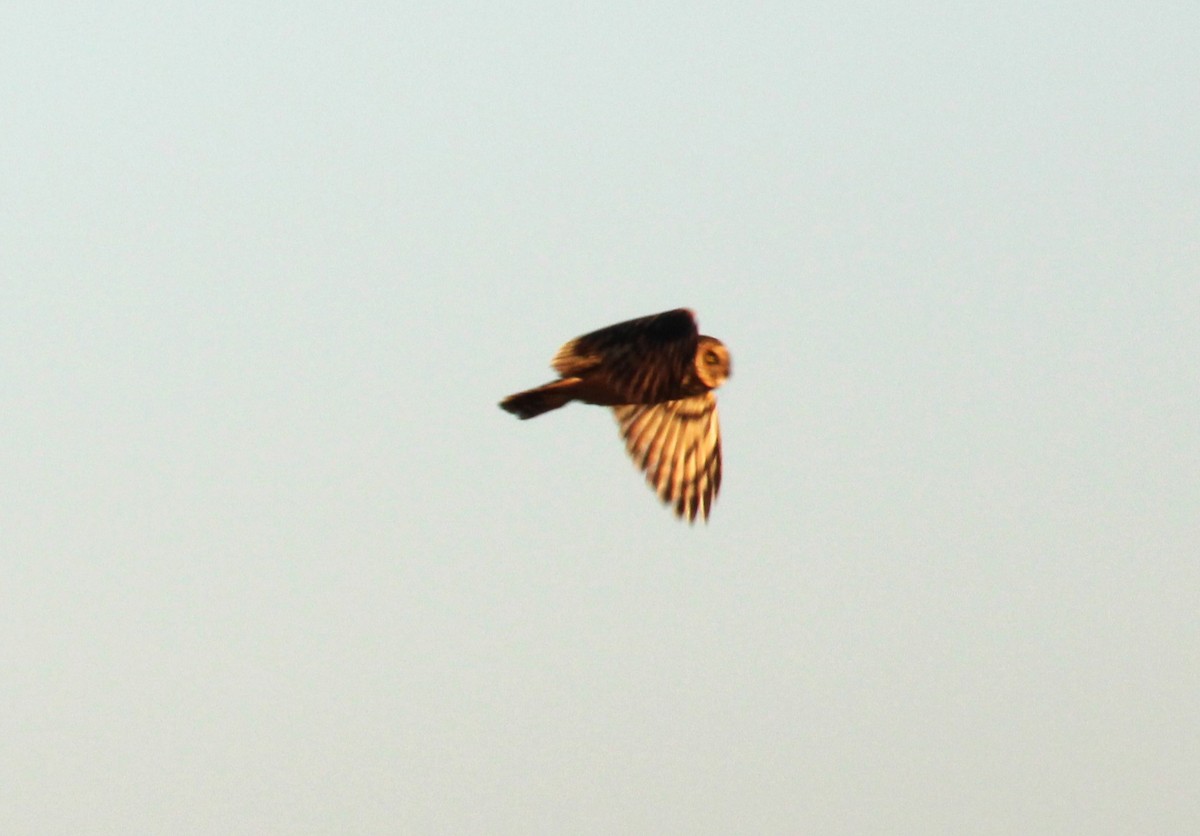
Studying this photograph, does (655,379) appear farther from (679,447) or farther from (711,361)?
(679,447)

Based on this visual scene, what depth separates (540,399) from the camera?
21.5 meters

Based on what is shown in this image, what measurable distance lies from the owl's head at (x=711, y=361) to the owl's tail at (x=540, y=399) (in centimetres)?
142

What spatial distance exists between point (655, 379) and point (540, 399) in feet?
4.12

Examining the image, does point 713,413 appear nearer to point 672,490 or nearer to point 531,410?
point 672,490

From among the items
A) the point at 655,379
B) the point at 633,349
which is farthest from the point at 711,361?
the point at 633,349

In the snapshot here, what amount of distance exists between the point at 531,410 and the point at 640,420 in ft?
8.13

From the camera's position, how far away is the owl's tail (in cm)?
2136

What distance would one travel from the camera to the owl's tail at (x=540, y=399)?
21359 millimetres

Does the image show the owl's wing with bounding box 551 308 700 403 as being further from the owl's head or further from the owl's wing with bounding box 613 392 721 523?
the owl's wing with bounding box 613 392 721 523

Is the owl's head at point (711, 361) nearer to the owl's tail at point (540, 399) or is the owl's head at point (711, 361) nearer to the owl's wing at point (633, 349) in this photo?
the owl's wing at point (633, 349)

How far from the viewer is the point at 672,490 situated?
76.4 feet

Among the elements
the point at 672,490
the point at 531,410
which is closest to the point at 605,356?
the point at 531,410

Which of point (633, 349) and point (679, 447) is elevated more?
point (633, 349)

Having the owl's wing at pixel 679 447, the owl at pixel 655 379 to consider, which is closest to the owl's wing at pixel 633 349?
the owl at pixel 655 379
